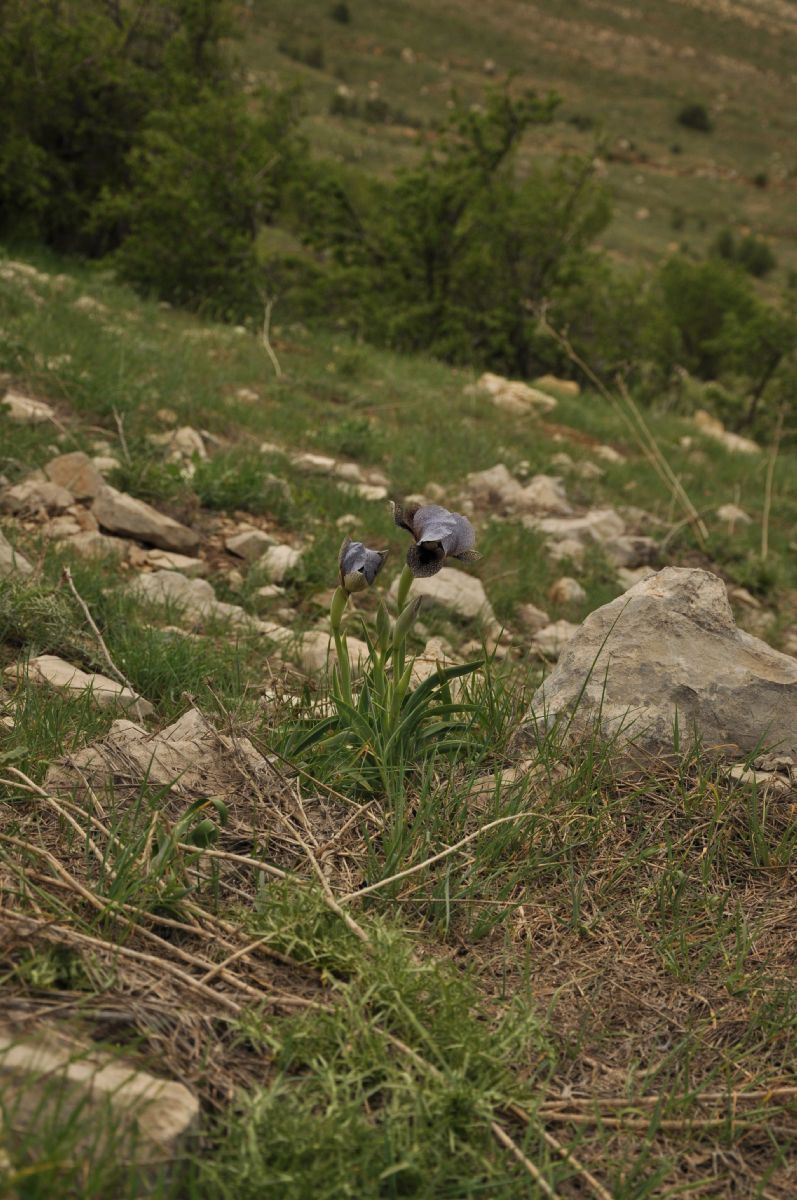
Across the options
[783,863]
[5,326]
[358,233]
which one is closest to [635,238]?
[358,233]

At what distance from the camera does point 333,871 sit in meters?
1.95

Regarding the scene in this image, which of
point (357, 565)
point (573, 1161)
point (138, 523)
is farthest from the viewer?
point (138, 523)

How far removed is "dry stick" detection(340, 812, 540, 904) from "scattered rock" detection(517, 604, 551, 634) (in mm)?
2520

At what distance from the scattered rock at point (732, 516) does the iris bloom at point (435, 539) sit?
4.92m

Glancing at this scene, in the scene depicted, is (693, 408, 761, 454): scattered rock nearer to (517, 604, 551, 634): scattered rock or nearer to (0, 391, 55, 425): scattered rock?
(517, 604, 551, 634): scattered rock

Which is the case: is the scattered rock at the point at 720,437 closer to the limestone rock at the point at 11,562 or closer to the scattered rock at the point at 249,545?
the scattered rock at the point at 249,545

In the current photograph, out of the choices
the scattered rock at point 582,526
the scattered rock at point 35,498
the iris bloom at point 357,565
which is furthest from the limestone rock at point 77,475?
the iris bloom at point 357,565

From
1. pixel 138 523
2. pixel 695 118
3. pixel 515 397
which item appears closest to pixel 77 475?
pixel 138 523

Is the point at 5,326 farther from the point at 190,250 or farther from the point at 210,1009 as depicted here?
the point at 210,1009

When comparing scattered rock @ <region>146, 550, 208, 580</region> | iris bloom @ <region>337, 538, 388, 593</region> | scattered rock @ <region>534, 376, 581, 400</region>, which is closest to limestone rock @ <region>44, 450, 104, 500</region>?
scattered rock @ <region>146, 550, 208, 580</region>

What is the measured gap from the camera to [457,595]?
4.40m

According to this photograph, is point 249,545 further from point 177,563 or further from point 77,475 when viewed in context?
point 77,475

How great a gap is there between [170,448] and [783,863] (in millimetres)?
3879

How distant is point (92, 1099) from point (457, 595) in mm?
3243
